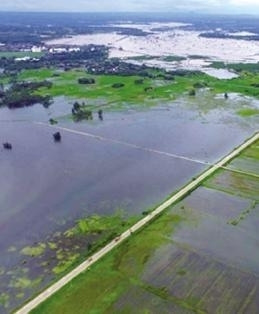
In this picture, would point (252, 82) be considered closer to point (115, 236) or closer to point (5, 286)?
point (115, 236)

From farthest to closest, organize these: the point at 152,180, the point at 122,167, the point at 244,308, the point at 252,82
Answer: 1. the point at 252,82
2. the point at 122,167
3. the point at 152,180
4. the point at 244,308

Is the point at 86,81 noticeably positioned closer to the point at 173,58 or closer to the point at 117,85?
the point at 117,85

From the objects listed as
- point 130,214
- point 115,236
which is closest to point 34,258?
point 115,236

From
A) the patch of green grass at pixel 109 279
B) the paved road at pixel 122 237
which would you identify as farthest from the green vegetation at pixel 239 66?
the patch of green grass at pixel 109 279

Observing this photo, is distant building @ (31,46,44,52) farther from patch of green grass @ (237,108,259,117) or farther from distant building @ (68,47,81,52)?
patch of green grass @ (237,108,259,117)

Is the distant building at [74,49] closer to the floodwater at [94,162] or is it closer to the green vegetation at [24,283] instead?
the floodwater at [94,162]

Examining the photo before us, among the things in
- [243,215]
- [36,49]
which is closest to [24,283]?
[243,215]

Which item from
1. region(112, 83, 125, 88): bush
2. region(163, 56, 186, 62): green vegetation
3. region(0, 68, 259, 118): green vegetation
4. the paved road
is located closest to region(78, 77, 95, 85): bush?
region(0, 68, 259, 118): green vegetation
